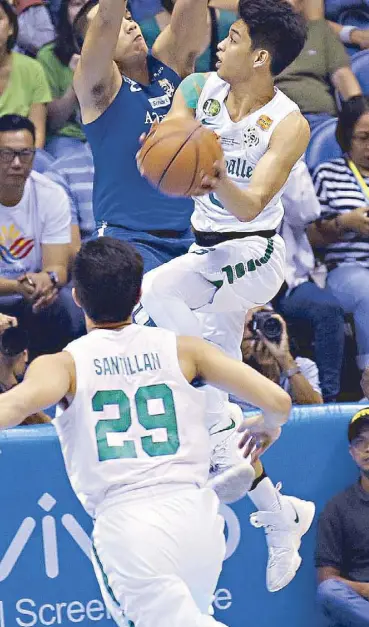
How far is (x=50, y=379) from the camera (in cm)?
393

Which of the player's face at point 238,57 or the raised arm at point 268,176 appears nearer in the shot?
the raised arm at point 268,176

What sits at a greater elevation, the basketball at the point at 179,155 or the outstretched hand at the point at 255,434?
the basketball at the point at 179,155

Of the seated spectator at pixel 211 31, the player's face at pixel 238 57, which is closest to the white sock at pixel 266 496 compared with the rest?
the player's face at pixel 238 57

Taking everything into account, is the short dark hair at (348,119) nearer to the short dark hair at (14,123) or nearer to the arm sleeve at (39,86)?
the arm sleeve at (39,86)

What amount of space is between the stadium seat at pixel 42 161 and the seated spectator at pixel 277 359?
1.63 m

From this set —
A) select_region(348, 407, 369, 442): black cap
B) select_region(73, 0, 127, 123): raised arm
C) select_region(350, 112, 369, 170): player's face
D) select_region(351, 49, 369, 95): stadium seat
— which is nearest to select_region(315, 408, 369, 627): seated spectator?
select_region(348, 407, 369, 442): black cap

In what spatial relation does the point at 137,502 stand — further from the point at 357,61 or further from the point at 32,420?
the point at 357,61

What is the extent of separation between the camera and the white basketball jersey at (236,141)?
5082mm

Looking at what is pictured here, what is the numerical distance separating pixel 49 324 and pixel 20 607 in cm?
164

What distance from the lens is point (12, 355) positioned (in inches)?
255

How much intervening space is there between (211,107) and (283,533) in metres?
1.99

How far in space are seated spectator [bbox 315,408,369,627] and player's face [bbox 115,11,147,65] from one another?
2.24m

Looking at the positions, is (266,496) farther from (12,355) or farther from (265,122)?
(12,355)

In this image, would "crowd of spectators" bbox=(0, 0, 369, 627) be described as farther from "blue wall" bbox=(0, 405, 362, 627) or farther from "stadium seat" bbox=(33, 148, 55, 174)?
"blue wall" bbox=(0, 405, 362, 627)
